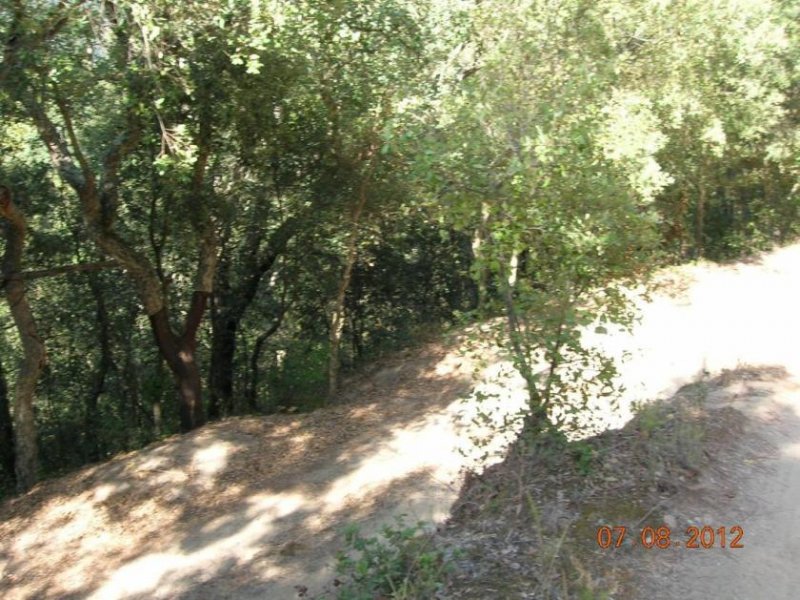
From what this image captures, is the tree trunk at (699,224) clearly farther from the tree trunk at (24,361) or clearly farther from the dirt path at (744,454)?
the tree trunk at (24,361)

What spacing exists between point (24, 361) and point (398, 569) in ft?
24.8

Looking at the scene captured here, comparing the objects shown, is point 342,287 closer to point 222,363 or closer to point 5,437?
point 222,363

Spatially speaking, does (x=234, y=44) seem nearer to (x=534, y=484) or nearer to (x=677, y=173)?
(x=534, y=484)

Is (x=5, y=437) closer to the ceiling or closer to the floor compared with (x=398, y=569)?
closer to the floor

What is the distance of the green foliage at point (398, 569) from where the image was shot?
14.7ft

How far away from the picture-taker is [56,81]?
7.99 metres

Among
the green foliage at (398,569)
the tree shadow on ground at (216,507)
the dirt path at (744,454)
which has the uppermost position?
the green foliage at (398,569)

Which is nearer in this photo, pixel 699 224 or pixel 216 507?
pixel 216 507

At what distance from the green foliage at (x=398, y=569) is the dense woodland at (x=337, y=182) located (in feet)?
4.55

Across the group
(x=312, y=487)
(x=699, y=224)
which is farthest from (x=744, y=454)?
(x=699, y=224)

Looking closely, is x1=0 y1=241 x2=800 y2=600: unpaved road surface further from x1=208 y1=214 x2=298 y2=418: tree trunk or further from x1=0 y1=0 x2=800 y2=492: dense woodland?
x1=208 y1=214 x2=298 y2=418: tree trunk
